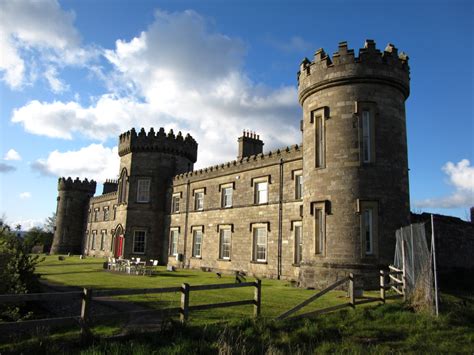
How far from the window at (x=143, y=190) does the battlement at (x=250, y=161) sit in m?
2.86

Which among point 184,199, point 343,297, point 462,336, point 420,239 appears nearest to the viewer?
point 462,336

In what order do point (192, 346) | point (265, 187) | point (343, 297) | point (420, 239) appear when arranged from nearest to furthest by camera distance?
point (192, 346) → point (420, 239) → point (343, 297) → point (265, 187)

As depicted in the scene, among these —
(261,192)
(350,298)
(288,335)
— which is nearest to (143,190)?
(261,192)

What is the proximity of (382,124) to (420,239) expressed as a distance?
711cm

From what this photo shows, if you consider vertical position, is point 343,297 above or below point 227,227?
below

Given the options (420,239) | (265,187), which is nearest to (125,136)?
(265,187)

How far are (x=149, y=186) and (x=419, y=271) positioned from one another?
26351mm

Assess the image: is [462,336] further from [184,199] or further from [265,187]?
[184,199]

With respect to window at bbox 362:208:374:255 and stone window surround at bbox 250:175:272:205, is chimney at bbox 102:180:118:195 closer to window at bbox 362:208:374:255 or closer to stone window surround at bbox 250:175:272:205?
stone window surround at bbox 250:175:272:205

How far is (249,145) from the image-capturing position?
2952 centimetres

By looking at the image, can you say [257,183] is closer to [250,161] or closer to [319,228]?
[250,161]

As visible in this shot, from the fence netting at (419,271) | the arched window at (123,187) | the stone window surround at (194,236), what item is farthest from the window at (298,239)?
the arched window at (123,187)

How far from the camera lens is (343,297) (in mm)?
14258

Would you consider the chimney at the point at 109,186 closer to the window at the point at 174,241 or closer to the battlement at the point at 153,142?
the battlement at the point at 153,142
